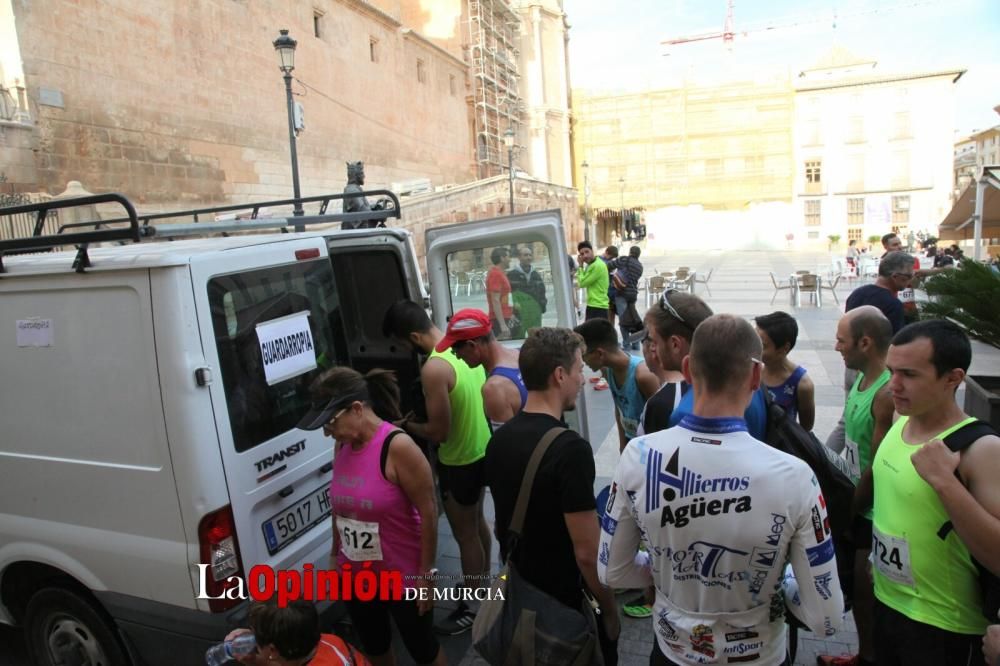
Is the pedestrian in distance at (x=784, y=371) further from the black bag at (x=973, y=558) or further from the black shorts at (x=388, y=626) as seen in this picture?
the black shorts at (x=388, y=626)

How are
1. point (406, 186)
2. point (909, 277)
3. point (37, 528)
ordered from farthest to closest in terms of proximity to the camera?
point (406, 186)
point (909, 277)
point (37, 528)

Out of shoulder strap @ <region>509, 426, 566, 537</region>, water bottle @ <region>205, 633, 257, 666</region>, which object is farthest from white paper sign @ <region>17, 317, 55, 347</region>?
shoulder strap @ <region>509, 426, 566, 537</region>

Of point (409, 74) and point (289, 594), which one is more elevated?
point (409, 74)

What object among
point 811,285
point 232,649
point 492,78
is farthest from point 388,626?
point 492,78

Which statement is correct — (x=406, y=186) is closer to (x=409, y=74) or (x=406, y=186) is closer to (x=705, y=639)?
(x=409, y=74)

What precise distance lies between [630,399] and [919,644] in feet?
5.83

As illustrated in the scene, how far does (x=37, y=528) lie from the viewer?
2912 millimetres

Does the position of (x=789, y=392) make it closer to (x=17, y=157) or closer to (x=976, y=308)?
(x=976, y=308)

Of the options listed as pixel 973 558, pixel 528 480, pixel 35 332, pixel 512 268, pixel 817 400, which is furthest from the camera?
pixel 817 400

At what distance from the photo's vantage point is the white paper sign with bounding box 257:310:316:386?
114 inches

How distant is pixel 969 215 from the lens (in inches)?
519

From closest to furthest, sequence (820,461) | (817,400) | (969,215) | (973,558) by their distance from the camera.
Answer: (973,558) → (820,461) → (817,400) → (969,215)

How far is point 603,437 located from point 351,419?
4.52 m

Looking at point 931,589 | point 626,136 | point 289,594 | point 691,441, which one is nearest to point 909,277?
point 931,589
